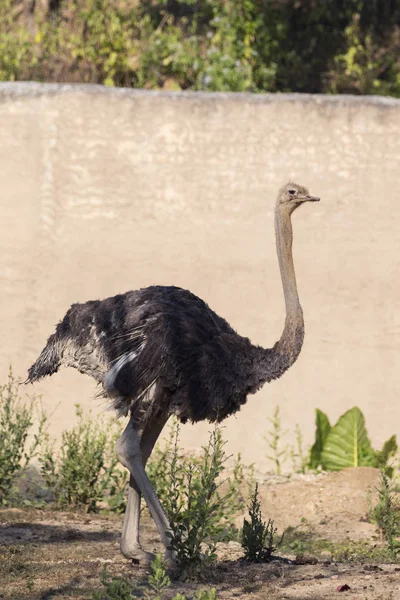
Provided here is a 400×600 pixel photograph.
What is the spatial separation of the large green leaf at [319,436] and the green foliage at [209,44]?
3.50 meters

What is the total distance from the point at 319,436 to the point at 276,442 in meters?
0.31

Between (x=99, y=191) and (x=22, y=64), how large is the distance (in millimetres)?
2933

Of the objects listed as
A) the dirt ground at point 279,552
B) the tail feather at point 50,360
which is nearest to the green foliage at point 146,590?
the dirt ground at point 279,552

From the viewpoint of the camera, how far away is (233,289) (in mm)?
9109

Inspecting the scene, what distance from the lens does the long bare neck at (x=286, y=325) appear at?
5.97 m

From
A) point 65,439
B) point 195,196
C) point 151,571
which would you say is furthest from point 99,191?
point 151,571

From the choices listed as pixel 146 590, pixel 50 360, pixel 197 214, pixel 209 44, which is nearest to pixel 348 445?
pixel 197 214

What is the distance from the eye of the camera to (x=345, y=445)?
879 centimetres

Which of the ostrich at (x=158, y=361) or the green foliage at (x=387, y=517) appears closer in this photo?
the ostrich at (x=158, y=361)

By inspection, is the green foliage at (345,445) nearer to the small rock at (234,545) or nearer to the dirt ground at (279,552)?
the dirt ground at (279,552)

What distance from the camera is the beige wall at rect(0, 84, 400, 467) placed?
9.09 meters

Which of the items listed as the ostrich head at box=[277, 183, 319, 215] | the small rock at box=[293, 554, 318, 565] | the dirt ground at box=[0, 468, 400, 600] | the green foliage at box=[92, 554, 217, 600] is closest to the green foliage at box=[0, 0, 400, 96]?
the dirt ground at box=[0, 468, 400, 600]

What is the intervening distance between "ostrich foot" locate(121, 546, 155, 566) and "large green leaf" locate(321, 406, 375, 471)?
3099mm

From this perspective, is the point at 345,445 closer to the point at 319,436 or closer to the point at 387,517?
the point at 319,436
